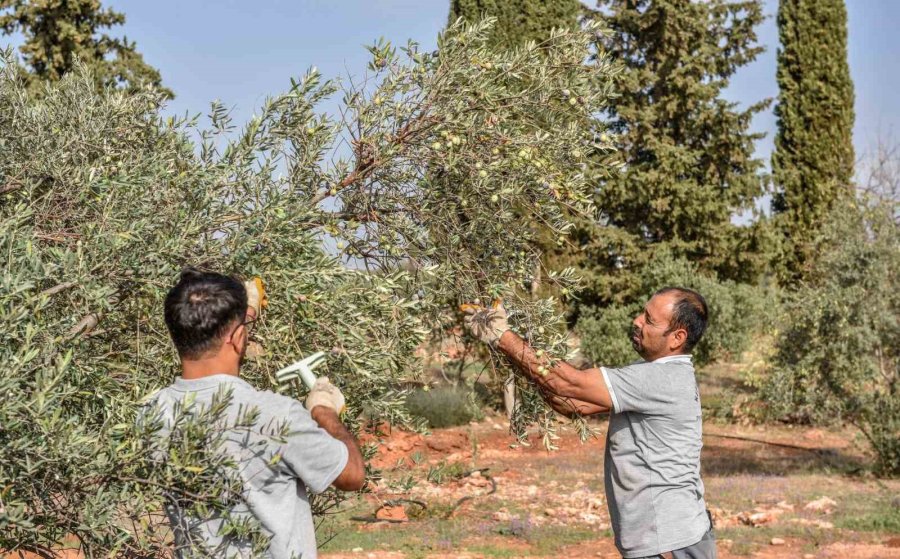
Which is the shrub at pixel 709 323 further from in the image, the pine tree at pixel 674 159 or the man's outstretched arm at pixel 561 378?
the man's outstretched arm at pixel 561 378

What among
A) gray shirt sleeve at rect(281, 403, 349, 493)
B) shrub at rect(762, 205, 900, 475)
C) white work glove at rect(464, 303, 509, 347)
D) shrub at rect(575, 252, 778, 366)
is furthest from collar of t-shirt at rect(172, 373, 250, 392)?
shrub at rect(575, 252, 778, 366)

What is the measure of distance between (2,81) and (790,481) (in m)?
14.7

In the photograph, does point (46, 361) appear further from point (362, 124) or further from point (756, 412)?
point (756, 412)

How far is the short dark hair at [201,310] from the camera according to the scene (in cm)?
310

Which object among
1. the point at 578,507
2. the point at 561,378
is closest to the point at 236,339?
the point at 561,378

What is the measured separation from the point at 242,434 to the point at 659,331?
2538 millimetres

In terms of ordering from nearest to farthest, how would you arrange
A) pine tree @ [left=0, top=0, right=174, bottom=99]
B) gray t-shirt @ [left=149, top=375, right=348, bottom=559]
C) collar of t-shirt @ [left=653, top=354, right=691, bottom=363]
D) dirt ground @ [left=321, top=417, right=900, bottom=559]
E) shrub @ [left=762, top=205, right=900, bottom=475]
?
gray t-shirt @ [left=149, top=375, right=348, bottom=559], collar of t-shirt @ [left=653, top=354, right=691, bottom=363], dirt ground @ [left=321, top=417, right=900, bottom=559], shrub @ [left=762, top=205, right=900, bottom=475], pine tree @ [left=0, top=0, right=174, bottom=99]

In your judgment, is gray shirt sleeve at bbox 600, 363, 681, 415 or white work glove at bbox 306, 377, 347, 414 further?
gray shirt sleeve at bbox 600, 363, 681, 415

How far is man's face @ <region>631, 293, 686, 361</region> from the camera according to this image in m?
4.88

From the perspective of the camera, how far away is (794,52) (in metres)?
31.4

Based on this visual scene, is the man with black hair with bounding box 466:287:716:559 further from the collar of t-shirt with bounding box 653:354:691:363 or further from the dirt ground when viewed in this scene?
the dirt ground

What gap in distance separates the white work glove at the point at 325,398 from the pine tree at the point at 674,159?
20963 mm

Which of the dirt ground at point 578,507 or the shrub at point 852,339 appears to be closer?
the dirt ground at point 578,507

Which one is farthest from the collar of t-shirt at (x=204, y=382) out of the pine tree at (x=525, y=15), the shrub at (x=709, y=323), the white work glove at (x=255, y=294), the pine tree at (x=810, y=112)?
the pine tree at (x=810, y=112)
